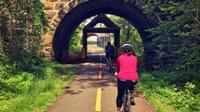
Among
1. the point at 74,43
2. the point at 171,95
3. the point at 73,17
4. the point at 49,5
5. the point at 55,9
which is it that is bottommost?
the point at 171,95

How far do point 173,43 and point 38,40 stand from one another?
9.06 meters

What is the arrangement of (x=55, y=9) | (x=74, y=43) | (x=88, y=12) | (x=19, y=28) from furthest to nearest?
(x=74, y=43)
(x=88, y=12)
(x=55, y=9)
(x=19, y=28)

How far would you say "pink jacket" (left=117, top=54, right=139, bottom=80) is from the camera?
9695 mm

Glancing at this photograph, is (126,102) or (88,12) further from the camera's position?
(88,12)

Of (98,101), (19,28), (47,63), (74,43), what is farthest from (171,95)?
(74,43)

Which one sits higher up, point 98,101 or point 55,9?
point 55,9

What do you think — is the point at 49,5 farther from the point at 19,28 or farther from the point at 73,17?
the point at 19,28

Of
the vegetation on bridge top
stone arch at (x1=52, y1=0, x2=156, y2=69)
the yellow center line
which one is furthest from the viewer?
stone arch at (x1=52, y1=0, x2=156, y2=69)

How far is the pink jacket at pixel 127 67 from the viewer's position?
970cm

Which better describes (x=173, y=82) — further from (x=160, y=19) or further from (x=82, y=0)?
(x=82, y=0)

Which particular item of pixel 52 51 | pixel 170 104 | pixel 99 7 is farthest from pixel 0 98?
pixel 99 7

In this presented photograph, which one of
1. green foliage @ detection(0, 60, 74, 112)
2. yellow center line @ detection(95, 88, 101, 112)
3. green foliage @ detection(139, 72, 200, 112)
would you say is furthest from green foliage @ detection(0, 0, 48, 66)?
green foliage @ detection(139, 72, 200, 112)

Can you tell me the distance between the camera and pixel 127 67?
9781mm

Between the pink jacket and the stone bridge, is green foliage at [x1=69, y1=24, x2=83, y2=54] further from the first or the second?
the pink jacket
